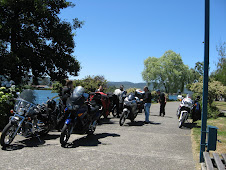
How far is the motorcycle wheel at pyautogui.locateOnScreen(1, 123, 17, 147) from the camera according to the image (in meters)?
5.74

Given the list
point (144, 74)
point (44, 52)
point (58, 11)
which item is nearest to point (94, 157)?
point (44, 52)

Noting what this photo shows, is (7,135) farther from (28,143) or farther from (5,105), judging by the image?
(5,105)

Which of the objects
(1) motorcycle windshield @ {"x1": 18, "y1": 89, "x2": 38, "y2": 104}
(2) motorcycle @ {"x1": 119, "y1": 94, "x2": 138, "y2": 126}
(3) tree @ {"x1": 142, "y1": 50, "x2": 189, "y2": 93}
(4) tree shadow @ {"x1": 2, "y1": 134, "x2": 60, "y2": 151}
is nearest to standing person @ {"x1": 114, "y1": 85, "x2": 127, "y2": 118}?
(2) motorcycle @ {"x1": 119, "y1": 94, "x2": 138, "y2": 126}

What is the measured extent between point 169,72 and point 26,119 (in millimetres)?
58352

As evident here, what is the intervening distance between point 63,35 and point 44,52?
1.48 metres

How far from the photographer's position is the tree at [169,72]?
61031 mm

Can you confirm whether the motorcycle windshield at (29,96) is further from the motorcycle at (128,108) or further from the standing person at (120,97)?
the standing person at (120,97)

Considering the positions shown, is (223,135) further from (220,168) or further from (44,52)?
(44,52)

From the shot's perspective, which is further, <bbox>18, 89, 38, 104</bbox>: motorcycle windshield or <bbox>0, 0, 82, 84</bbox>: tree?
<bbox>0, 0, 82, 84</bbox>: tree

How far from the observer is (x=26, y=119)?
6.33m

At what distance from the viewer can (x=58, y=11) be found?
13.8 m

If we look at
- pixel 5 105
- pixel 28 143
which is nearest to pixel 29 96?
pixel 28 143

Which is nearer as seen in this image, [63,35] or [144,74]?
[63,35]

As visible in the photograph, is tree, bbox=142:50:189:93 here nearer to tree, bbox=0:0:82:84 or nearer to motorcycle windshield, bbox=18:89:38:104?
tree, bbox=0:0:82:84
